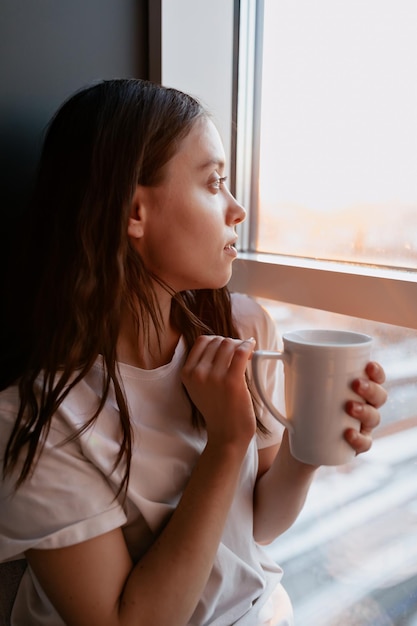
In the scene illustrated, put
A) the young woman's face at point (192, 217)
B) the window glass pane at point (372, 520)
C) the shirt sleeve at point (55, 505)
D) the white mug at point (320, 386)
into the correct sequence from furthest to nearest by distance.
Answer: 1. the window glass pane at point (372, 520)
2. the young woman's face at point (192, 217)
3. the shirt sleeve at point (55, 505)
4. the white mug at point (320, 386)

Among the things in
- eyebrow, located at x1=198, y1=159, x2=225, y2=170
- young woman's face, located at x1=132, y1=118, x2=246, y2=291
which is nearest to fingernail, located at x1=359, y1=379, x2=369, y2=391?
young woman's face, located at x1=132, y1=118, x2=246, y2=291

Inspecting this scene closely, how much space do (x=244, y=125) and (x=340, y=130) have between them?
0.28 metres

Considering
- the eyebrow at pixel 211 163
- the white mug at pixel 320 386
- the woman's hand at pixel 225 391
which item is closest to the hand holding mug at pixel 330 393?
the white mug at pixel 320 386

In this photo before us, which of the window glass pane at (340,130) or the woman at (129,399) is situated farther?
the window glass pane at (340,130)

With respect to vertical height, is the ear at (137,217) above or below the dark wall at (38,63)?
below

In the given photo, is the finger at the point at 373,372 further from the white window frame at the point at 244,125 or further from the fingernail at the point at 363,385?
the white window frame at the point at 244,125

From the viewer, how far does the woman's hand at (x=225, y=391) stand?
2.63 ft

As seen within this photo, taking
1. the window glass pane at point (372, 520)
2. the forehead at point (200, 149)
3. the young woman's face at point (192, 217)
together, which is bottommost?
the window glass pane at point (372, 520)

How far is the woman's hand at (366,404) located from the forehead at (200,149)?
406 millimetres

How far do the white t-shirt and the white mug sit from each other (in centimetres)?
25

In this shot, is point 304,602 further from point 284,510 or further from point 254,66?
point 254,66

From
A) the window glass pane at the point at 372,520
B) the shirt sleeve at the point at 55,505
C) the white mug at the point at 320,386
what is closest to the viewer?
the white mug at the point at 320,386

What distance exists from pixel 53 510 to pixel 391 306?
57 cm

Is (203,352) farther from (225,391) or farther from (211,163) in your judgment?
(211,163)
